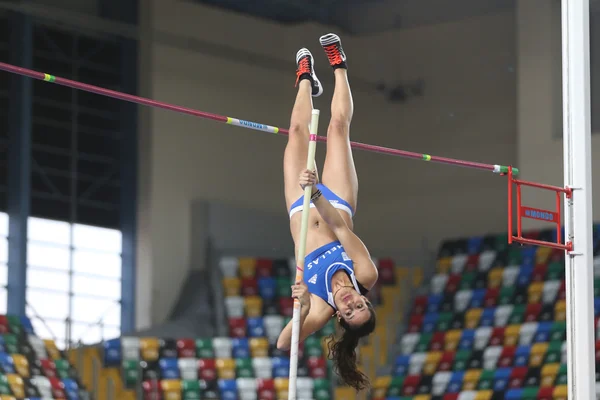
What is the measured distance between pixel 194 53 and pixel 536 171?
4.80 m

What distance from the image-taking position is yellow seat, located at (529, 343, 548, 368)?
1319cm

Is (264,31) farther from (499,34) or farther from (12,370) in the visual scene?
(12,370)

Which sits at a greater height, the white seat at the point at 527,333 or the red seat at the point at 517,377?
the white seat at the point at 527,333

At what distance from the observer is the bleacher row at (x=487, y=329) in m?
13.1

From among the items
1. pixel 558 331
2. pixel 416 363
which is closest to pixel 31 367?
pixel 416 363

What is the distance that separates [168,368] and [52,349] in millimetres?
1377

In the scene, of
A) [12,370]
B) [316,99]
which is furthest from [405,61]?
[12,370]

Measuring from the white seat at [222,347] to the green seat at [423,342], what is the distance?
2371 millimetres

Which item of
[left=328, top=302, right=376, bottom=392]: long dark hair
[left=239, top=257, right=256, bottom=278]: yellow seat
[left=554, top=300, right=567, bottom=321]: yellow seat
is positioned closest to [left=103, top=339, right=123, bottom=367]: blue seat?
[left=239, top=257, right=256, bottom=278]: yellow seat

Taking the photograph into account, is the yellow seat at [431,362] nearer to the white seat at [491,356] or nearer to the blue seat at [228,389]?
the white seat at [491,356]

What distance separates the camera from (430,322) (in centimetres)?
1471

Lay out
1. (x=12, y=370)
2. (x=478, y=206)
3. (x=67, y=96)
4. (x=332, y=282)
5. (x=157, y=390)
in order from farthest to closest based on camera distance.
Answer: (x=478, y=206) < (x=67, y=96) < (x=157, y=390) < (x=12, y=370) < (x=332, y=282)

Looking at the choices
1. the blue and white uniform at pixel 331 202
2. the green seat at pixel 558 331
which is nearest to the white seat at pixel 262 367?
the green seat at pixel 558 331

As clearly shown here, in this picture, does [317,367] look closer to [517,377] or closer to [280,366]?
[280,366]
